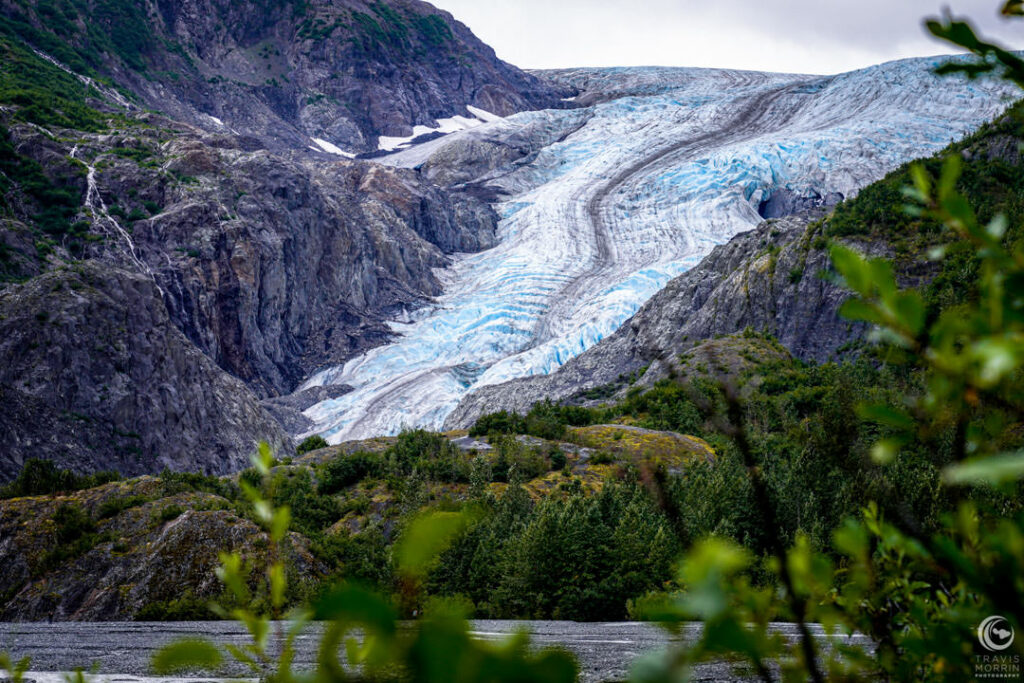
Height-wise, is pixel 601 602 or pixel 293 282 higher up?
pixel 293 282

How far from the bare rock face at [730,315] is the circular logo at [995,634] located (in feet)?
83.1

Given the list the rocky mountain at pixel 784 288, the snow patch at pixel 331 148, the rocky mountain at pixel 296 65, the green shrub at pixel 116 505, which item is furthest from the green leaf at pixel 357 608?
the snow patch at pixel 331 148

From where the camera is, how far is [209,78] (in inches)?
3063

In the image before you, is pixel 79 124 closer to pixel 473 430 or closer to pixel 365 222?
pixel 365 222

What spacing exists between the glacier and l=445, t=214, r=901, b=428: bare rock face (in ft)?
16.9

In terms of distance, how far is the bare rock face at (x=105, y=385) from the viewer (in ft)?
79.5

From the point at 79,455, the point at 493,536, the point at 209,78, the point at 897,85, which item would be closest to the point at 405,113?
the point at 209,78

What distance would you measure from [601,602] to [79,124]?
46265 millimetres

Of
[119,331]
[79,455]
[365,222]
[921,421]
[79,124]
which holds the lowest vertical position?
[79,455]

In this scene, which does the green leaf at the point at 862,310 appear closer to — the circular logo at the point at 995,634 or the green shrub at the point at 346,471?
the circular logo at the point at 995,634

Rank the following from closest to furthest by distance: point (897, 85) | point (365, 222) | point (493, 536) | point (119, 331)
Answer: point (493, 536) < point (119, 331) < point (365, 222) < point (897, 85)

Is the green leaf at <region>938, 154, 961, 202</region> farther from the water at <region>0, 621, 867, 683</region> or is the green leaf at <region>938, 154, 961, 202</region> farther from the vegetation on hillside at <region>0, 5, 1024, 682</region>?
the water at <region>0, 621, 867, 683</region>

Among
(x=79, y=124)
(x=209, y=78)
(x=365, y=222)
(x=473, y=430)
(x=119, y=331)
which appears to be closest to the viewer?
(x=473, y=430)

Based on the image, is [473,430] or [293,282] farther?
[293,282]
